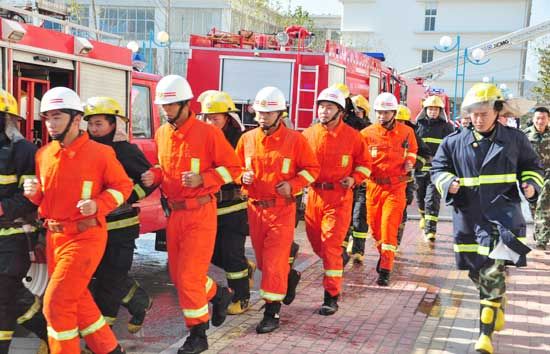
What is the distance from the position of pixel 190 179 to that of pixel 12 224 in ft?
4.03

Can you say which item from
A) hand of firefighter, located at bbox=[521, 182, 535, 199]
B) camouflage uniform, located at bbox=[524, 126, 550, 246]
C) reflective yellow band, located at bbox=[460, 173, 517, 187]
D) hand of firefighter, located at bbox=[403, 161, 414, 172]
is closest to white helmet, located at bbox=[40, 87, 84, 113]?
reflective yellow band, located at bbox=[460, 173, 517, 187]

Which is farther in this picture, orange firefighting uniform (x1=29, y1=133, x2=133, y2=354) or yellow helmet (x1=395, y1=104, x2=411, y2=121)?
yellow helmet (x1=395, y1=104, x2=411, y2=121)

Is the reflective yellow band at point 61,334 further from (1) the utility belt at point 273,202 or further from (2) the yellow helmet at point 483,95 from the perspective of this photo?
(2) the yellow helmet at point 483,95

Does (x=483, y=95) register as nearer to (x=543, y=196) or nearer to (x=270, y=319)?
(x=270, y=319)

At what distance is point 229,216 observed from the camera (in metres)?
6.25

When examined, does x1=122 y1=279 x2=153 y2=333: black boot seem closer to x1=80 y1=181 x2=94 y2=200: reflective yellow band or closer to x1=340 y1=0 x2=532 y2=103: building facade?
x1=80 y1=181 x2=94 y2=200: reflective yellow band

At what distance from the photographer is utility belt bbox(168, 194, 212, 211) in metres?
5.03

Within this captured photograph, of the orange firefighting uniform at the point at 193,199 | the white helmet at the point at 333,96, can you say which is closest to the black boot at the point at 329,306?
the orange firefighting uniform at the point at 193,199

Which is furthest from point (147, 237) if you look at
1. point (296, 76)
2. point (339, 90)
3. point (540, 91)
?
point (540, 91)

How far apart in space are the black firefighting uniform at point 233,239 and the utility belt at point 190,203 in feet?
3.47

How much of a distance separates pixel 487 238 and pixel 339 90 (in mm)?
2043

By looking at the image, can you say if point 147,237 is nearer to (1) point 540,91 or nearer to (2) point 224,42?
(2) point 224,42

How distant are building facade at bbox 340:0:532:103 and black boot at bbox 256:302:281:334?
54383 mm

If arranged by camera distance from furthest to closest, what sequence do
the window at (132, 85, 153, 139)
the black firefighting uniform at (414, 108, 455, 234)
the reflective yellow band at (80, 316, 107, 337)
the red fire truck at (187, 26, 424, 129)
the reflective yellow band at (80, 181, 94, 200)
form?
the red fire truck at (187, 26, 424, 129)
the black firefighting uniform at (414, 108, 455, 234)
the window at (132, 85, 153, 139)
the reflective yellow band at (80, 316, 107, 337)
the reflective yellow band at (80, 181, 94, 200)
